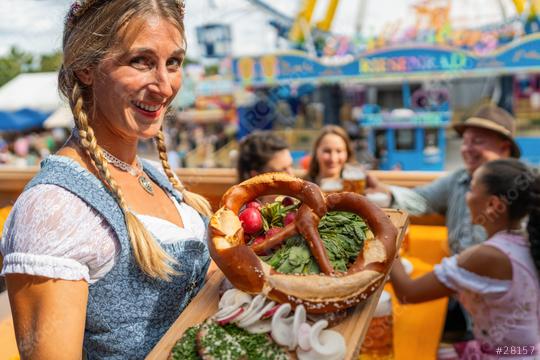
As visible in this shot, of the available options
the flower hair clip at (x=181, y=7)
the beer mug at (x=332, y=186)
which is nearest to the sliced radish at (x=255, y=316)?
the flower hair clip at (x=181, y=7)

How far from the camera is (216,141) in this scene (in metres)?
16.8

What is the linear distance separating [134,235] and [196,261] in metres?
0.25

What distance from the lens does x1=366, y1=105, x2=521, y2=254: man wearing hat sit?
319 cm

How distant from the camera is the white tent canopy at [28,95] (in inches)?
645

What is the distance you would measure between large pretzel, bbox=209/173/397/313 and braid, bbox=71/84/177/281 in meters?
0.15

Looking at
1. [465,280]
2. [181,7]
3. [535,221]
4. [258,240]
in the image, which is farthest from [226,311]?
[535,221]

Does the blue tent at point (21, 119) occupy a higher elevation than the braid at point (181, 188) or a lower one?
lower

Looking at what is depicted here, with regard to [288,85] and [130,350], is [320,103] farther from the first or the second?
[130,350]

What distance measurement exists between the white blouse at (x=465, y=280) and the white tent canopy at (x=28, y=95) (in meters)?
15.7

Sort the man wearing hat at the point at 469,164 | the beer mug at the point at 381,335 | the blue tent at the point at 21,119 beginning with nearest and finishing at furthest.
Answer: the beer mug at the point at 381,335 < the man wearing hat at the point at 469,164 < the blue tent at the point at 21,119

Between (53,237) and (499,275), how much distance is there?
5.96ft

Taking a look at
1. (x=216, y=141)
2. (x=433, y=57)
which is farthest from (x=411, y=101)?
(x=216, y=141)

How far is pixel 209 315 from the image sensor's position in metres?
1.18

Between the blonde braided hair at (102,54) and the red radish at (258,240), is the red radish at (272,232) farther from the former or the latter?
the blonde braided hair at (102,54)
